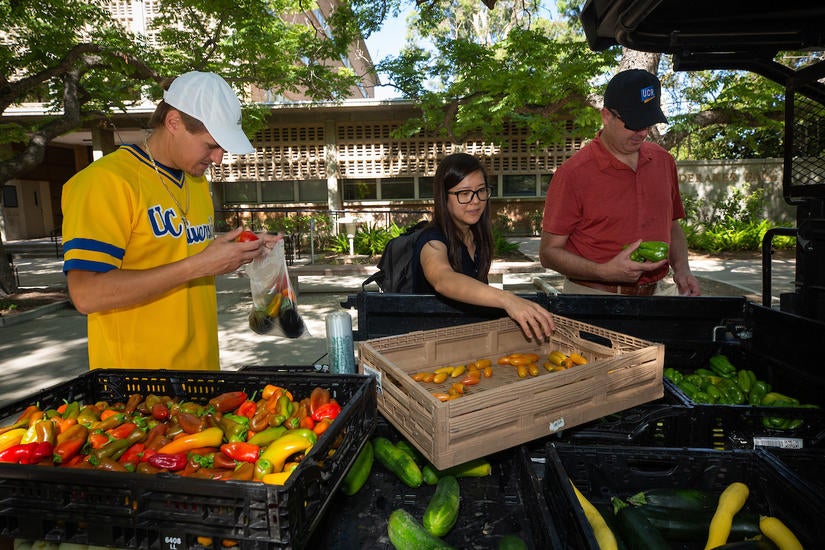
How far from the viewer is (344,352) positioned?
228 centimetres

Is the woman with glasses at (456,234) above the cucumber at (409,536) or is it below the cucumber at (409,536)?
above

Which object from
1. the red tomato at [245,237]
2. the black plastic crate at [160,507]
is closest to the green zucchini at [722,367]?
the black plastic crate at [160,507]

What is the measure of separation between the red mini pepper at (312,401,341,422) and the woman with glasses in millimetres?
830

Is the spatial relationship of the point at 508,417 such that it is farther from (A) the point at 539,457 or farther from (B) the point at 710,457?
(B) the point at 710,457

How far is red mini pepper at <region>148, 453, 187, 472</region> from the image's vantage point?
4.70 ft

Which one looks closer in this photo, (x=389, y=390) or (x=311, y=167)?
(x=389, y=390)

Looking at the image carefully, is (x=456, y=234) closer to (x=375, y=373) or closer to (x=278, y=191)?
(x=375, y=373)

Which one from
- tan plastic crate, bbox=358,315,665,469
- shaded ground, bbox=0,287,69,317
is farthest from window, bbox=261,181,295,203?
tan plastic crate, bbox=358,315,665,469

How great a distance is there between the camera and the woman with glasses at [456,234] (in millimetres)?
2432

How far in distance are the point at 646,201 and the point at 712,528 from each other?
7.57 ft

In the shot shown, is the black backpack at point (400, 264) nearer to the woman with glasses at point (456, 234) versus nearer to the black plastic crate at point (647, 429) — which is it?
the woman with glasses at point (456, 234)

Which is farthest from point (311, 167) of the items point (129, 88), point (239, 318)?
point (239, 318)

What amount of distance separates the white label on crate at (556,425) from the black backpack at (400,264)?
1.39 m

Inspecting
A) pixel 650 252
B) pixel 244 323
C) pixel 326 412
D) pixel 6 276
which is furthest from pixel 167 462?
pixel 6 276
